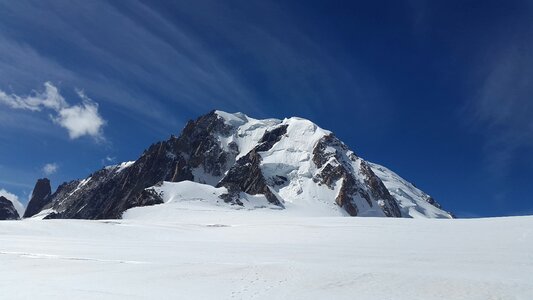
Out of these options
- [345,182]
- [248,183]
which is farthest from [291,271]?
[248,183]

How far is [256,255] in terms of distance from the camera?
89.8ft

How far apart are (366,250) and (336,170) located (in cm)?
15237

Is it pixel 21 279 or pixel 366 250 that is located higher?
pixel 366 250

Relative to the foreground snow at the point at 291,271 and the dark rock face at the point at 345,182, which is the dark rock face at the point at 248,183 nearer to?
the dark rock face at the point at 345,182

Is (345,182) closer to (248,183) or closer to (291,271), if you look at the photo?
(248,183)

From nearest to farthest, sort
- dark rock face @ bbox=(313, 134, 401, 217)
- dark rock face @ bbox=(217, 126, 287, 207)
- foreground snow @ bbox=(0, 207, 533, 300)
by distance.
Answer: foreground snow @ bbox=(0, 207, 533, 300), dark rock face @ bbox=(217, 126, 287, 207), dark rock face @ bbox=(313, 134, 401, 217)

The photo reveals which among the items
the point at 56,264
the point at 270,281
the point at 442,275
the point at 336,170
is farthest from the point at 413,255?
the point at 336,170

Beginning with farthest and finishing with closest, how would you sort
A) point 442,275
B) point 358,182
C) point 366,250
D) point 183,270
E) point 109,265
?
1. point 358,182
2. point 366,250
3. point 109,265
4. point 183,270
5. point 442,275

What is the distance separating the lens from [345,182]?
571 feet

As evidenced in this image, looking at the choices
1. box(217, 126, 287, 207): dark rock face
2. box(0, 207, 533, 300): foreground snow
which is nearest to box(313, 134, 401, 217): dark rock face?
box(217, 126, 287, 207): dark rock face

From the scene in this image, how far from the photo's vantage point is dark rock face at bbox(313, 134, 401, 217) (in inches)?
6680

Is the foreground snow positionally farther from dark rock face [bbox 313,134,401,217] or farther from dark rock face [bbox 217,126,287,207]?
dark rock face [bbox 313,134,401,217]

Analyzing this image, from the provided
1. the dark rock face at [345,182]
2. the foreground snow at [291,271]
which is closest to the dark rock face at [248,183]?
the dark rock face at [345,182]

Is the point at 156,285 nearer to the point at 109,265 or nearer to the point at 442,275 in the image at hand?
the point at 109,265
